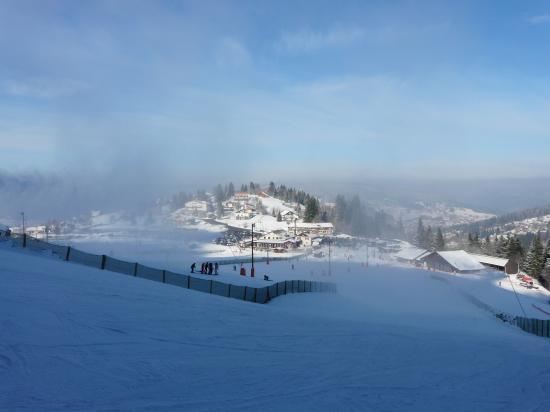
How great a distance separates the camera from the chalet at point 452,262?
2602 inches

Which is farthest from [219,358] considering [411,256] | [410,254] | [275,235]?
[275,235]

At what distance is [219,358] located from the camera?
9.97 meters

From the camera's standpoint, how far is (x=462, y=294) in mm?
36750

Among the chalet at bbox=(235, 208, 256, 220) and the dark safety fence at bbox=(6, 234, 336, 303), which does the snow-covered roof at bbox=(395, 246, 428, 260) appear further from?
the dark safety fence at bbox=(6, 234, 336, 303)

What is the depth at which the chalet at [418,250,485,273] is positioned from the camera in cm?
6608

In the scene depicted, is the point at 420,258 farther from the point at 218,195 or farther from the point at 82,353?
the point at 218,195

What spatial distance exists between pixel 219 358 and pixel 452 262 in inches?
2562

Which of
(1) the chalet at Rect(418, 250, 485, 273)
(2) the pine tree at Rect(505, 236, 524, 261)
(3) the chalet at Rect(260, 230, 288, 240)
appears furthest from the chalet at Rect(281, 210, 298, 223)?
(2) the pine tree at Rect(505, 236, 524, 261)

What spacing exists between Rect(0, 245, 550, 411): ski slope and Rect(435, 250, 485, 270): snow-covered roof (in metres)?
54.4

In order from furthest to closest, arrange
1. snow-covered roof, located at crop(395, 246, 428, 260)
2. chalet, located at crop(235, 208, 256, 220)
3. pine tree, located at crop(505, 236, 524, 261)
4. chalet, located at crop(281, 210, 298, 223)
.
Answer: chalet, located at crop(235, 208, 256, 220), chalet, located at crop(281, 210, 298, 223), pine tree, located at crop(505, 236, 524, 261), snow-covered roof, located at crop(395, 246, 428, 260)

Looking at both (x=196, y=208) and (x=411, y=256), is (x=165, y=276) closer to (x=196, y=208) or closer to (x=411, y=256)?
(x=411, y=256)

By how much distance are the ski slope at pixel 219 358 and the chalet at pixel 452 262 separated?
5398 cm

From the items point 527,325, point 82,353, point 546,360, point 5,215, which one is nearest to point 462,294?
point 527,325

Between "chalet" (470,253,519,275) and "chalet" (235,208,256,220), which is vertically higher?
"chalet" (235,208,256,220)
